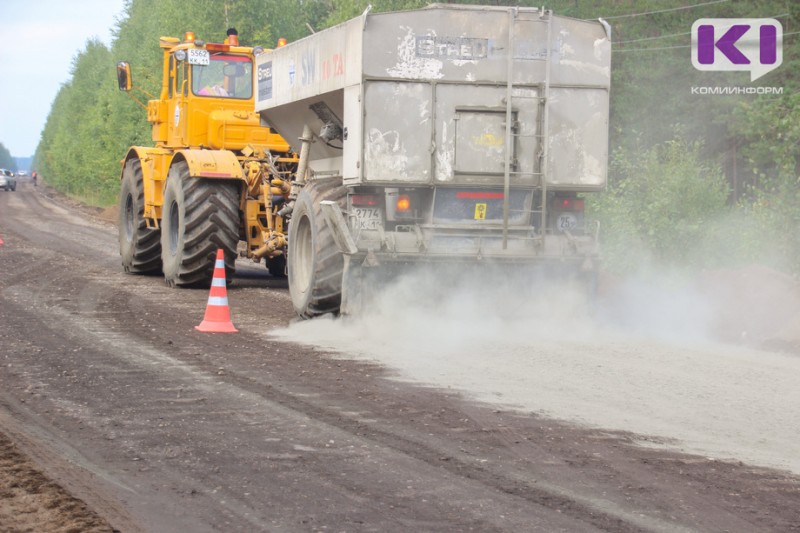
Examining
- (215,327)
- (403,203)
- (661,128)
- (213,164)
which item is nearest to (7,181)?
(661,128)

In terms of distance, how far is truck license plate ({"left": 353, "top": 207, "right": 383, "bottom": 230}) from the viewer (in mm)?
11680

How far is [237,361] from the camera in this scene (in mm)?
9656

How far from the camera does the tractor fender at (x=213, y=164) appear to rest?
15.3 metres

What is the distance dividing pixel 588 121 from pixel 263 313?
4.34 metres

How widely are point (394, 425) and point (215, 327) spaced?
4.83 m

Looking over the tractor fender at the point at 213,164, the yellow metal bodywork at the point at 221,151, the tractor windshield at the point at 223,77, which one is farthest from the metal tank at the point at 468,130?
the tractor windshield at the point at 223,77

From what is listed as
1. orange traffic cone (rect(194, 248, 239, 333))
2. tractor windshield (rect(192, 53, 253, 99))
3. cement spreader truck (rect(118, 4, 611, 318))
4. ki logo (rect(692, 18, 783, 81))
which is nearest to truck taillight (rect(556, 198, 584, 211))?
cement spreader truck (rect(118, 4, 611, 318))

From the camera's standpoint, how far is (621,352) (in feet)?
33.5

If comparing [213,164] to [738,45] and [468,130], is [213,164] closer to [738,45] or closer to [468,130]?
[468,130]

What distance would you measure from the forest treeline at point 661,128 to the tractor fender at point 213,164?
2.36 meters

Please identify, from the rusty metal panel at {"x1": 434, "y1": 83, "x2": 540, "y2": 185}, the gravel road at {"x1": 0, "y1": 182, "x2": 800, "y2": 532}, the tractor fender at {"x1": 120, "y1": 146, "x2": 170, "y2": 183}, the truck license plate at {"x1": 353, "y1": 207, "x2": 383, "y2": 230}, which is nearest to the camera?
the gravel road at {"x1": 0, "y1": 182, "x2": 800, "y2": 532}

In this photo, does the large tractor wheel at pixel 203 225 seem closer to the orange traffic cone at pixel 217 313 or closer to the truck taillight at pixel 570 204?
the orange traffic cone at pixel 217 313

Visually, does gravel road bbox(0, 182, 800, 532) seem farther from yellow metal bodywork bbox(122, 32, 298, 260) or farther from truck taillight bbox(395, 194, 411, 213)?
yellow metal bodywork bbox(122, 32, 298, 260)

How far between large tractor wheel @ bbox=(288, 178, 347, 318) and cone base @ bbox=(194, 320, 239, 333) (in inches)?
38.1
